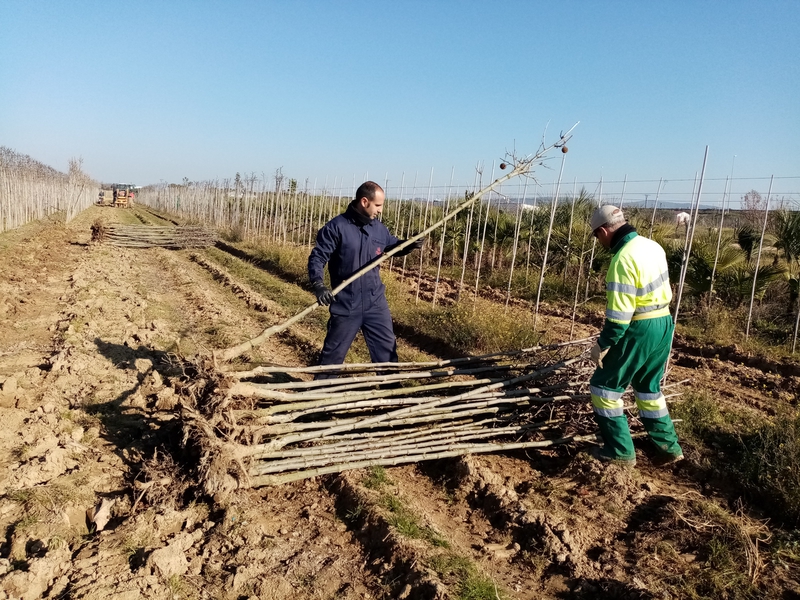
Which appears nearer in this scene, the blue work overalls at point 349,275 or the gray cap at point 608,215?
the gray cap at point 608,215

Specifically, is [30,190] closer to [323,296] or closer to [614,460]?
[323,296]

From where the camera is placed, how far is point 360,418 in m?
4.09

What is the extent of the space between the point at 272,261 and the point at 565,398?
40.7 feet

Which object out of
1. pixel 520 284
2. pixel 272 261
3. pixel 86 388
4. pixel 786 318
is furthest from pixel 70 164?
pixel 786 318

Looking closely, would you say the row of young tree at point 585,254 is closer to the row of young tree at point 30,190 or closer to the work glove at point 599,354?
the work glove at point 599,354

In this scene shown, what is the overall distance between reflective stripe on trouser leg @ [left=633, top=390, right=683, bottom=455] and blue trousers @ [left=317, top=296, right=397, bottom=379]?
208 centimetres

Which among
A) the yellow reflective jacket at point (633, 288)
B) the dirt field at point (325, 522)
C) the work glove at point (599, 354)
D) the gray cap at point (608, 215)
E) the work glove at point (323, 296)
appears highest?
the gray cap at point (608, 215)

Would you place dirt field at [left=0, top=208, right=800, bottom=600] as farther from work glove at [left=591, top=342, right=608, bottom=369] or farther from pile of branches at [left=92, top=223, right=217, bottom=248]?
pile of branches at [left=92, top=223, right=217, bottom=248]

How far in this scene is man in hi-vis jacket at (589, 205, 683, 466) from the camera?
3904 mm

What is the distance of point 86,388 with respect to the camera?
199 inches

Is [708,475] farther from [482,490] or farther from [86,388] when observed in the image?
[86,388]

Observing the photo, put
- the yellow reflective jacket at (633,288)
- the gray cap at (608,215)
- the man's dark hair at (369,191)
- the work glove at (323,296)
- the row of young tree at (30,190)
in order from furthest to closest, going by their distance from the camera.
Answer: the row of young tree at (30,190) → the man's dark hair at (369,191) → the work glove at (323,296) → the gray cap at (608,215) → the yellow reflective jacket at (633,288)

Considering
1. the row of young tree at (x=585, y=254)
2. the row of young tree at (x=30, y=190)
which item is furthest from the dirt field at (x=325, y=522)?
the row of young tree at (x=30, y=190)

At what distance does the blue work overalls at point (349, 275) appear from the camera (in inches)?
187
